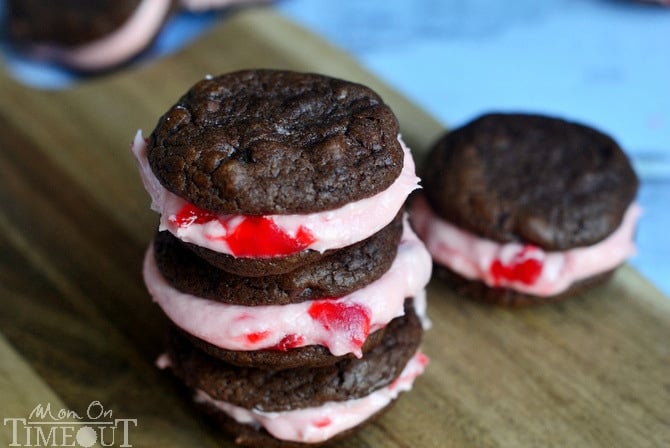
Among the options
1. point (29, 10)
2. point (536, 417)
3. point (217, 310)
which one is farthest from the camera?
point (29, 10)

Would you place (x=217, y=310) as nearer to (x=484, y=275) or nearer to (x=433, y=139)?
(x=484, y=275)

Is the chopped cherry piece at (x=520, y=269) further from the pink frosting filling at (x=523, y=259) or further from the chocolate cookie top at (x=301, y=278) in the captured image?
the chocolate cookie top at (x=301, y=278)

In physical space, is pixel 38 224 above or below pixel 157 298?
below

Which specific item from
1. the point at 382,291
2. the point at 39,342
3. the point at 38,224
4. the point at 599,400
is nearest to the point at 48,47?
the point at 38,224

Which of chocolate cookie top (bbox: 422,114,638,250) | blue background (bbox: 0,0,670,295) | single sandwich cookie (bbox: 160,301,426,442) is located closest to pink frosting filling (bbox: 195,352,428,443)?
single sandwich cookie (bbox: 160,301,426,442)

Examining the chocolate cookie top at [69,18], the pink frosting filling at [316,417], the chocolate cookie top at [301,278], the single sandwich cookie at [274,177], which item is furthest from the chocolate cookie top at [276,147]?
the chocolate cookie top at [69,18]

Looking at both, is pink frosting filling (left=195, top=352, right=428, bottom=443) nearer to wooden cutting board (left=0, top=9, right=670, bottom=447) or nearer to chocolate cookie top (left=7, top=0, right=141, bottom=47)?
wooden cutting board (left=0, top=9, right=670, bottom=447)

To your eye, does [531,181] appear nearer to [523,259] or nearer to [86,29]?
[523,259]
